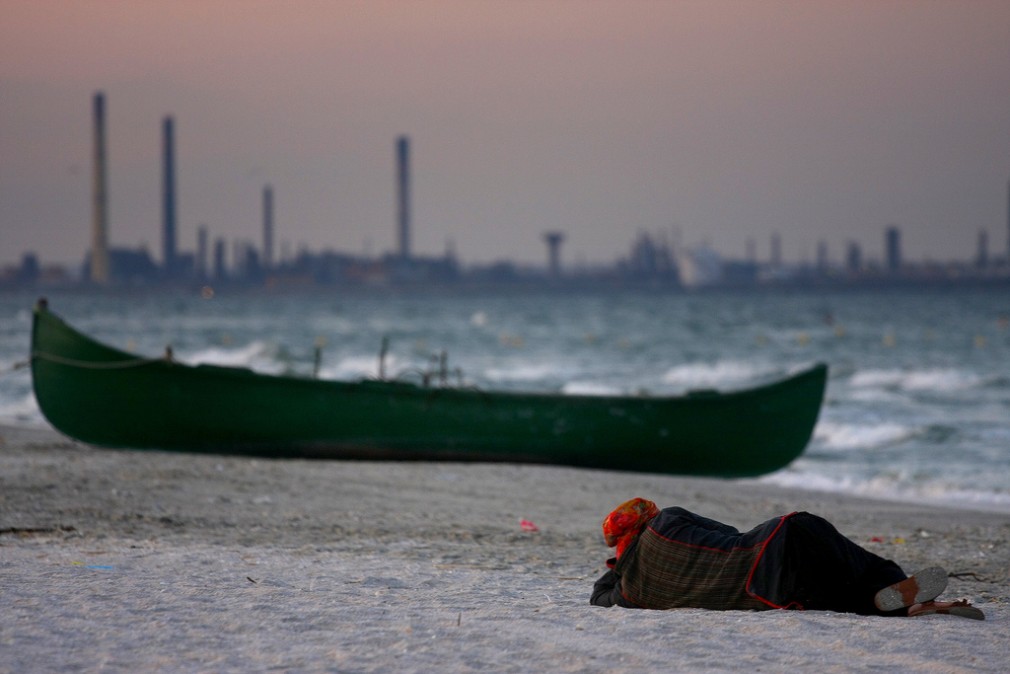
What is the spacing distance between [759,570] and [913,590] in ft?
1.98

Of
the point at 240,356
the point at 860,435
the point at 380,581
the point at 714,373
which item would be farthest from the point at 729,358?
the point at 380,581

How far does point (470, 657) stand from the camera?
423cm

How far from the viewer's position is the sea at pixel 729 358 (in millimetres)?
14359

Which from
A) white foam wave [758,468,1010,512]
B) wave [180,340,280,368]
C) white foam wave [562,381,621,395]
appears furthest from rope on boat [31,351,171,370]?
wave [180,340,280,368]

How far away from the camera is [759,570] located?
4883mm

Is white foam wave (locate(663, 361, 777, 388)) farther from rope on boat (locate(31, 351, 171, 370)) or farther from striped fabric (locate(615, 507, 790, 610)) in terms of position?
striped fabric (locate(615, 507, 790, 610))

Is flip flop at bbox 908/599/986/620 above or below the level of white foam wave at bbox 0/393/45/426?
below

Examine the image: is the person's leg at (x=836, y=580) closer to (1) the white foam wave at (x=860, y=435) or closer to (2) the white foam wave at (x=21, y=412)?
(1) the white foam wave at (x=860, y=435)

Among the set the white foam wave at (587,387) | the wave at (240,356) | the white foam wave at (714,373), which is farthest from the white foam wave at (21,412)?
the white foam wave at (714,373)

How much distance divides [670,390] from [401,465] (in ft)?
63.8

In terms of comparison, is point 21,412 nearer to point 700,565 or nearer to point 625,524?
point 625,524

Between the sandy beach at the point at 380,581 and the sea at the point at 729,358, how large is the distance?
9.96 feet

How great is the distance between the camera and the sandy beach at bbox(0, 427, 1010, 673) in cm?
425

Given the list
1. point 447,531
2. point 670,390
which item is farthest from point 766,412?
point 670,390
